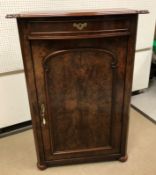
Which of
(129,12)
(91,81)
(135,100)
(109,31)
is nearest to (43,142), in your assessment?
(91,81)

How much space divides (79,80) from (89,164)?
0.63 m

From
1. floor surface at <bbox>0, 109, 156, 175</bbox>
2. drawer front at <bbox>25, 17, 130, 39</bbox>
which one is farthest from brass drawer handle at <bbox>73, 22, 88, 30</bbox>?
floor surface at <bbox>0, 109, 156, 175</bbox>

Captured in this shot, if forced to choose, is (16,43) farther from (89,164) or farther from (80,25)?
(89,164)

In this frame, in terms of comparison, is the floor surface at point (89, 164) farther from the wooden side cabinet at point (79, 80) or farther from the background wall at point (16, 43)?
the background wall at point (16, 43)

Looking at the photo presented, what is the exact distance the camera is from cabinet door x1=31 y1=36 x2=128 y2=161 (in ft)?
3.29

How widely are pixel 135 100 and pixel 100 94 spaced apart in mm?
1095

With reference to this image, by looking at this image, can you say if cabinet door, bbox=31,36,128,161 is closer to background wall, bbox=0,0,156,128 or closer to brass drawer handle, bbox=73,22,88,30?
brass drawer handle, bbox=73,22,88,30

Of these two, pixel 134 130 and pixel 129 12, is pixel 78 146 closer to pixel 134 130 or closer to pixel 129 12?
pixel 134 130

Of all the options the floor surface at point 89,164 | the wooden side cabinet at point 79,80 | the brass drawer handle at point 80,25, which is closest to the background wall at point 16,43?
the floor surface at point 89,164

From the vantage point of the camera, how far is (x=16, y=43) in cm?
142

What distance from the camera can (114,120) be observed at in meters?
1.22

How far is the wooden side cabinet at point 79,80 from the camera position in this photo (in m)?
0.93

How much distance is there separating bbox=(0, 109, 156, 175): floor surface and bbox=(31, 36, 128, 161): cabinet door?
0.10 meters

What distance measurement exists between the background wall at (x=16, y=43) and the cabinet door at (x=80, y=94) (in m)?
0.49
